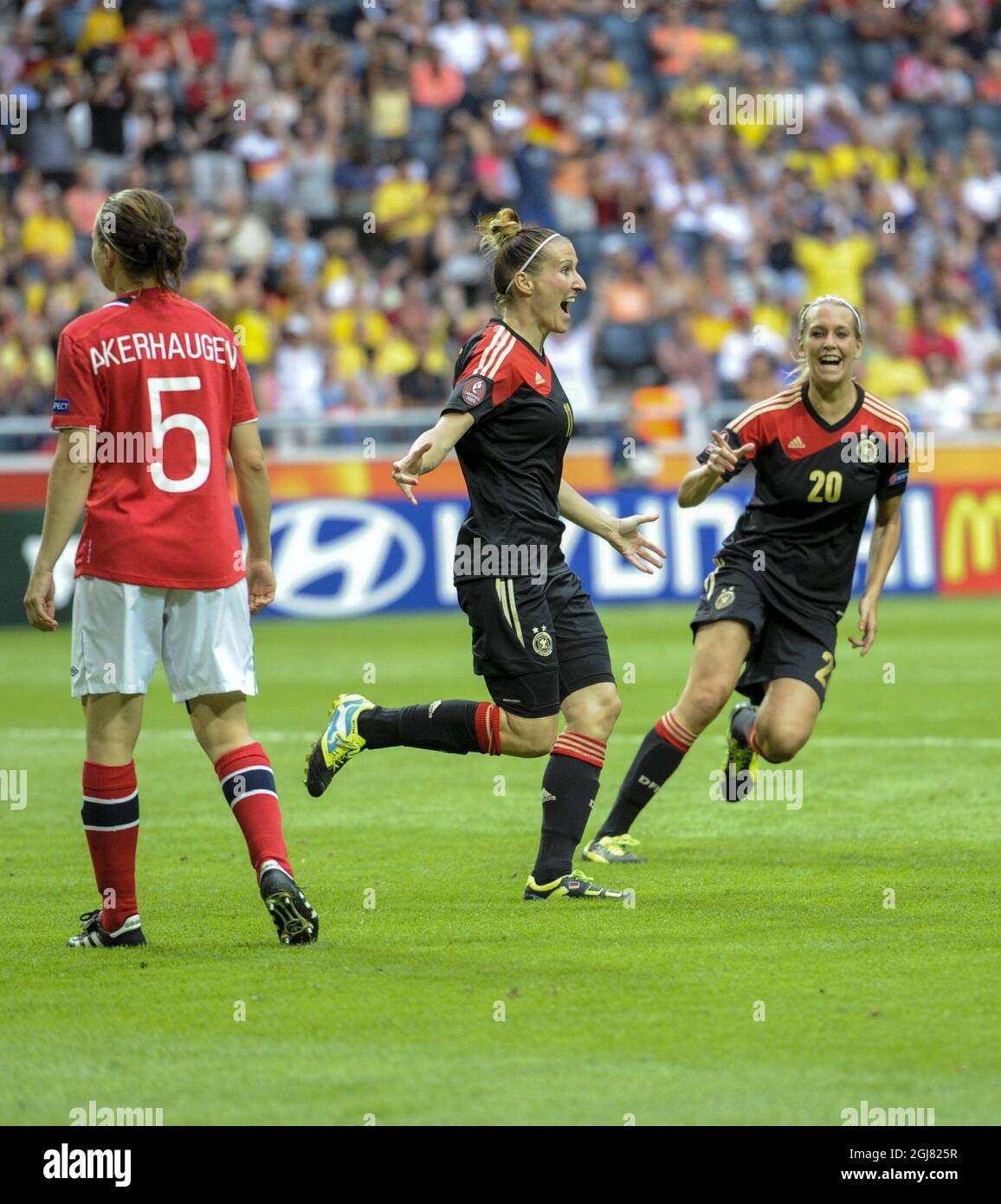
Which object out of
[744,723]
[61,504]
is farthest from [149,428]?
[744,723]

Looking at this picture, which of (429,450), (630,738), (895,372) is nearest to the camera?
(429,450)

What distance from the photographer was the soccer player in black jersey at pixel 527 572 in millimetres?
6273

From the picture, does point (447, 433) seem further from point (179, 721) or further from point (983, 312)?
point (983, 312)

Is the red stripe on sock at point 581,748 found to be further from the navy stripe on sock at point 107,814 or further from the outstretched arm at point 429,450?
the navy stripe on sock at point 107,814

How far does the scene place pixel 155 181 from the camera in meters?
20.3

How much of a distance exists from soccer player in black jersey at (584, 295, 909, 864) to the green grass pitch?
496 mm

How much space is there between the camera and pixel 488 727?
252 inches

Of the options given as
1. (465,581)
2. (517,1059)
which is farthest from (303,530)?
(517,1059)

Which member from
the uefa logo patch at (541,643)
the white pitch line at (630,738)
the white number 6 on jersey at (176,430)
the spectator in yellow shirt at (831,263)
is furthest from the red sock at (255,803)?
the spectator in yellow shirt at (831,263)

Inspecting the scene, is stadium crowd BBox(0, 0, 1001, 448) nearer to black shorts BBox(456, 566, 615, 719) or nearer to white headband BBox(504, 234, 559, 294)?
white headband BBox(504, 234, 559, 294)

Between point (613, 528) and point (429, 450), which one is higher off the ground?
point (429, 450)

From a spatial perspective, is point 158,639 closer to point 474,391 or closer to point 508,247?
point 474,391

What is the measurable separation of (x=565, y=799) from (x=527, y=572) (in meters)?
0.78

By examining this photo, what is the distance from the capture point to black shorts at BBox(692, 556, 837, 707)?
725cm
